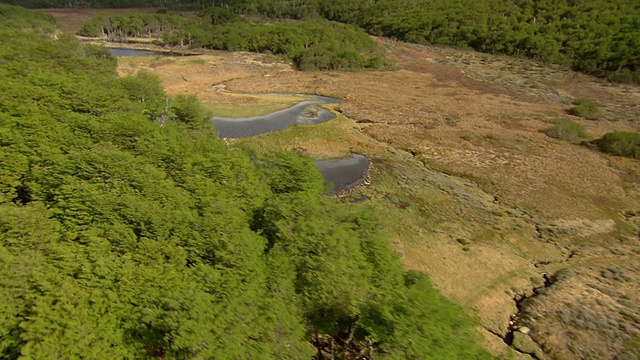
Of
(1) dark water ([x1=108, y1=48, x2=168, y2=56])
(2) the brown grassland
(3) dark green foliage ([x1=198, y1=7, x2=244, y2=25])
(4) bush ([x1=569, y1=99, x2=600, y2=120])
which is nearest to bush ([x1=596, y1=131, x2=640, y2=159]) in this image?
(2) the brown grassland

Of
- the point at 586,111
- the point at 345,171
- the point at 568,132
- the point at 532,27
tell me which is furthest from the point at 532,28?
the point at 345,171

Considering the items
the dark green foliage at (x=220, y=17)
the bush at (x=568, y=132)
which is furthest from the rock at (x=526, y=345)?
the dark green foliage at (x=220, y=17)

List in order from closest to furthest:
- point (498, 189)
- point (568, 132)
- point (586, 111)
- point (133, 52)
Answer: point (498, 189), point (568, 132), point (586, 111), point (133, 52)

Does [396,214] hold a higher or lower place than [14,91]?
lower

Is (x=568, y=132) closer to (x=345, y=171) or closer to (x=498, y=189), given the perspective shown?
(x=498, y=189)

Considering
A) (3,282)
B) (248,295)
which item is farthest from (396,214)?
(3,282)

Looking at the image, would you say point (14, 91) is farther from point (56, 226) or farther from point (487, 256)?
point (487, 256)
